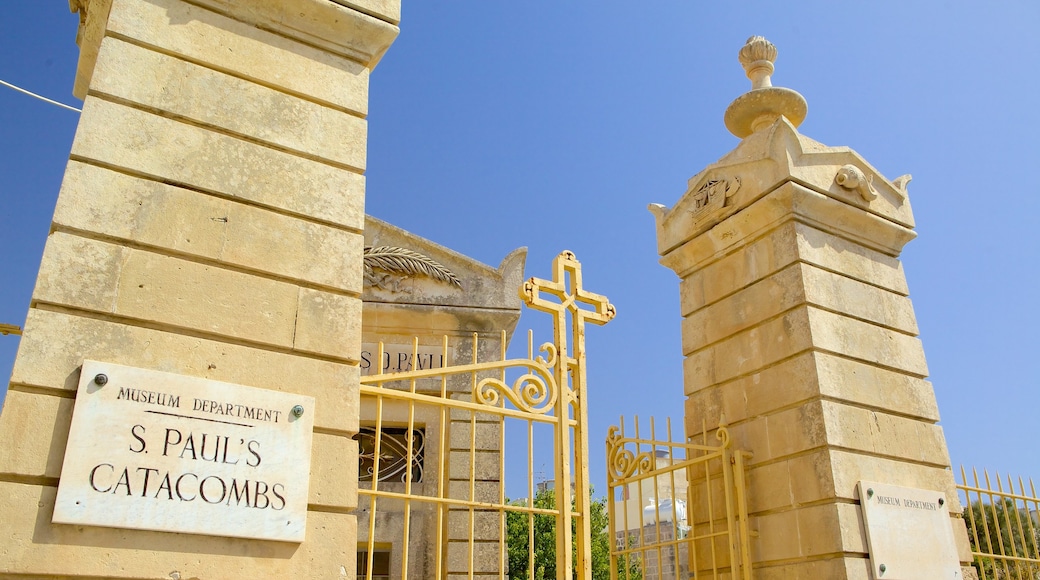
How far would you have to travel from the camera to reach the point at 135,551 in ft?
9.35

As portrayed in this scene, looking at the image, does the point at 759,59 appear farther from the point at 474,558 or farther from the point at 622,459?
the point at 474,558

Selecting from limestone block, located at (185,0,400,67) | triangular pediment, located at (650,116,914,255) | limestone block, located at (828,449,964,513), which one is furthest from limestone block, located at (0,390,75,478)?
triangular pediment, located at (650,116,914,255)

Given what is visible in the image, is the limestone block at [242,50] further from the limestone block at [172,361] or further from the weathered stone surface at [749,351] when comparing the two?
the weathered stone surface at [749,351]

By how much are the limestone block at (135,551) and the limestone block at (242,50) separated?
2024mm

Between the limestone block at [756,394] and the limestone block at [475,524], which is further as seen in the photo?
the limestone block at [475,524]

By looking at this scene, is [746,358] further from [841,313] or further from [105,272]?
[105,272]

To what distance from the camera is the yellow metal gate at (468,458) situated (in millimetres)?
4020

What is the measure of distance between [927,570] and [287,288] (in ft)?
14.1

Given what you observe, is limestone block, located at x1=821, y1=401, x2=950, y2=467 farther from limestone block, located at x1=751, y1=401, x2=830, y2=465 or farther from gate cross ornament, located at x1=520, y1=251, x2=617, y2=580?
gate cross ornament, located at x1=520, y1=251, x2=617, y2=580

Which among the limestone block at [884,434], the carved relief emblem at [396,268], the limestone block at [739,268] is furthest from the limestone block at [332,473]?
the carved relief emblem at [396,268]

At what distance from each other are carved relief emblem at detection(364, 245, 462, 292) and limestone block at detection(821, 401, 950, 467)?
5.44m

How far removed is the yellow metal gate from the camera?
4.02 meters

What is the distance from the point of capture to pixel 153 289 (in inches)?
127

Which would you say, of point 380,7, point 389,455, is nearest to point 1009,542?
point 389,455
